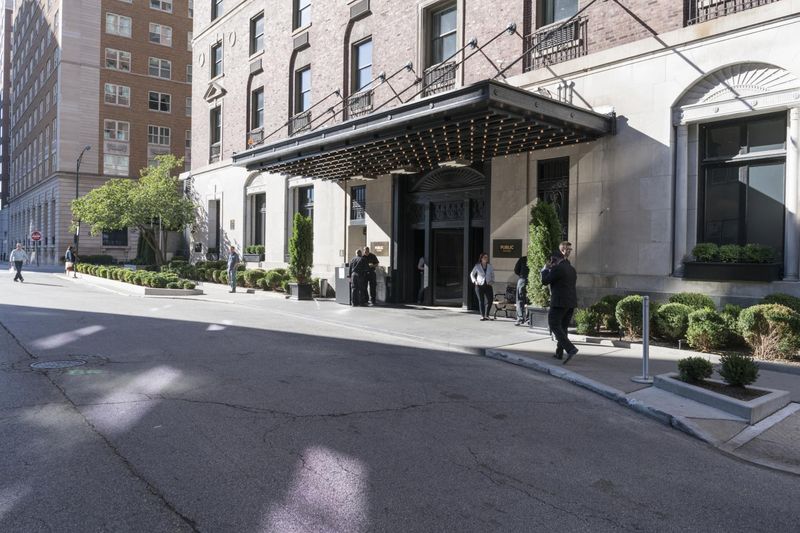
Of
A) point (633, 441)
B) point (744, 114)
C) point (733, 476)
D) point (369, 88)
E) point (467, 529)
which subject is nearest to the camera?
point (467, 529)

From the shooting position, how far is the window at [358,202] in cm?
2053

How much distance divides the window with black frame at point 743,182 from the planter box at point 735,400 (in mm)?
5503

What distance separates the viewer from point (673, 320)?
10414 mm

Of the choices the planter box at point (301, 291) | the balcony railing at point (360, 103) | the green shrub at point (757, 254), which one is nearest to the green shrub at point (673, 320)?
the green shrub at point (757, 254)

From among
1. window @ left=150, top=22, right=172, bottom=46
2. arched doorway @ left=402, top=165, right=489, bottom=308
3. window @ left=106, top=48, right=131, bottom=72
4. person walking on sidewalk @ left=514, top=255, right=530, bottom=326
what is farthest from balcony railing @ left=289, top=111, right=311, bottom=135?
window @ left=150, top=22, right=172, bottom=46

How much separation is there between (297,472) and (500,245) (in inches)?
462

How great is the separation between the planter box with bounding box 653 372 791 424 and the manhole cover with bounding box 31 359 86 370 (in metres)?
7.95

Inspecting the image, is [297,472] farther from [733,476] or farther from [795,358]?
[795,358]

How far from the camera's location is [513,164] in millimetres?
15211

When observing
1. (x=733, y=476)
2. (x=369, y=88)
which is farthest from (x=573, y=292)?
(x=369, y=88)

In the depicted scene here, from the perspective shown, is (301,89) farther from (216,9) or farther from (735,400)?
(735,400)

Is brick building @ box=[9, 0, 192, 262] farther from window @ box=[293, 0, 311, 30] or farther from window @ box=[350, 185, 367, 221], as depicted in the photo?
window @ box=[350, 185, 367, 221]

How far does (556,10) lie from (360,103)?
26.0 feet

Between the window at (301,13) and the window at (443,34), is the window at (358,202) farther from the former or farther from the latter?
the window at (301,13)
